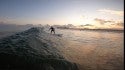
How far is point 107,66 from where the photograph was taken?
15344mm

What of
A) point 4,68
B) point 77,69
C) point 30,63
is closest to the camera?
point 4,68

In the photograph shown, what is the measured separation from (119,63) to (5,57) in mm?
10884

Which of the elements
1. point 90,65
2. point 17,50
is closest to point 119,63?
point 90,65

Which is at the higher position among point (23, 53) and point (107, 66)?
point (23, 53)

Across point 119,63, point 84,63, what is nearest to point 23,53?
point 84,63

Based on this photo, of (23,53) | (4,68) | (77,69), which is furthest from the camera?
(23,53)

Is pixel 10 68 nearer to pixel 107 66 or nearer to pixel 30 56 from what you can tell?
pixel 30 56

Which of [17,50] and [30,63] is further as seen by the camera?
[17,50]

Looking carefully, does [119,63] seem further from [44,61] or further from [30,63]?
[30,63]

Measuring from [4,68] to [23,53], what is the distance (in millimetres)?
3242

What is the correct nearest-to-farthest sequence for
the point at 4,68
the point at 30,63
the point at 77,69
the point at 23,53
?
the point at 4,68 → the point at 30,63 → the point at 77,69 → the point at 23,53

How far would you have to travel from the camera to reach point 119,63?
16.4 m

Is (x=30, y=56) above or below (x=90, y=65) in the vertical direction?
above

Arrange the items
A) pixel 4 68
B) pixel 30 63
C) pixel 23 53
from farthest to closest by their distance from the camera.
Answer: pixel 23 53
pixel 30 63
pixel 4 68
